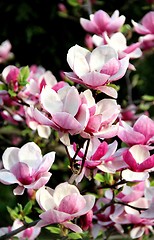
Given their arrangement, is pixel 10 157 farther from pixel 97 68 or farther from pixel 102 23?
pixel 102 23

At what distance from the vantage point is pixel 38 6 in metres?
4.27

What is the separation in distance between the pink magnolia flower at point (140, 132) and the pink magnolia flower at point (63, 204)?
127 millimetres

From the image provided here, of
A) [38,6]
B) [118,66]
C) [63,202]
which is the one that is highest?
[118,66]

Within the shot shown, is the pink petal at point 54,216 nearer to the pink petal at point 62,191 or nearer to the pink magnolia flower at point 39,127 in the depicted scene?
the pink petal at point 62,191

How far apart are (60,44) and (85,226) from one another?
3331 millimetres

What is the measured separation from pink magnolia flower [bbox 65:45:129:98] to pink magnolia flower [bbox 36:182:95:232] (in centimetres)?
19

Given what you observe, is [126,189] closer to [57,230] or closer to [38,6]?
[57,230]

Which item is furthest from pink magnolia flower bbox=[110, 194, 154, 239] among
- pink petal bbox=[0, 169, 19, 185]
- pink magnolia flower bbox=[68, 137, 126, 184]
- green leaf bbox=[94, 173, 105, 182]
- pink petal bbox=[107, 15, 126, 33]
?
pink petal bbox=[107, 15, 126, 33]

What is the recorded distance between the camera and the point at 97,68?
102 centimetres

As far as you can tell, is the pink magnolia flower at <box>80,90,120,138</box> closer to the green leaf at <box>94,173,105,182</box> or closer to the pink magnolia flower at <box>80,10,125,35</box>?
the green leaf at <box>94,173,105,182</box>

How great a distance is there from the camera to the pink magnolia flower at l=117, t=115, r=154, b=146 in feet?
3.25

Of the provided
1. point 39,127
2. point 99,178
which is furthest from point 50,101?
point 39,127

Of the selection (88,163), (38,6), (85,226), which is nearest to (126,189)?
(85,226)

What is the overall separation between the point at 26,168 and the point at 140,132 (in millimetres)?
214
